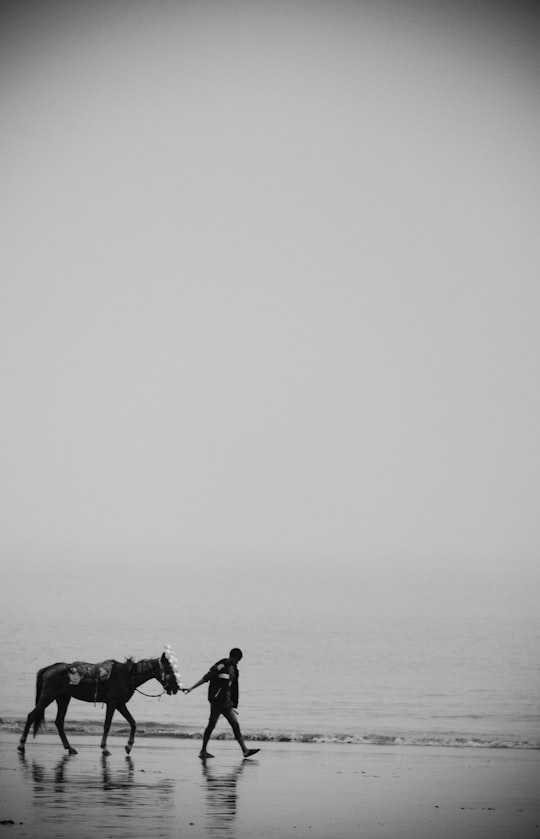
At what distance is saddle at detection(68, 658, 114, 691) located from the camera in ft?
60.7

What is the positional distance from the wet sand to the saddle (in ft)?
3.53

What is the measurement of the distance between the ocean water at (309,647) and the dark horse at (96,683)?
167 inches

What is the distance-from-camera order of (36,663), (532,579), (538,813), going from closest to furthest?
1. (538,813)
2. (36,663)
3. (532,579)

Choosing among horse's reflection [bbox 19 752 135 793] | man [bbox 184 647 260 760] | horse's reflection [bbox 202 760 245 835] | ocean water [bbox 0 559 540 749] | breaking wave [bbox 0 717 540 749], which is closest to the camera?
horse's reflection [bbox 202 760 245 835]

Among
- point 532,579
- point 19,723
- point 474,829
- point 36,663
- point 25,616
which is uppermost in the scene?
point 532,579

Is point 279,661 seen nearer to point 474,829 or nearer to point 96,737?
point 96,737

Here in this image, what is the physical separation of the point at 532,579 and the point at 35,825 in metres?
189

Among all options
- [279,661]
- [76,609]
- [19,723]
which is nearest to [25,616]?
[76,609]

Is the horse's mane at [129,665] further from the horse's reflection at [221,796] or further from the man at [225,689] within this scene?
the horse's reflection at [221,796]

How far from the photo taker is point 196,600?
441 feet

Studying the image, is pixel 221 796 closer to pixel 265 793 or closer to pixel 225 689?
pixel 265 793

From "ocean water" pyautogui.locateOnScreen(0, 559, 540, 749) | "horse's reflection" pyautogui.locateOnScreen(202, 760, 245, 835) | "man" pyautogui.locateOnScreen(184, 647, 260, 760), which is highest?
"ocean water" pyautogui.locateOnScreen(0, 559, 540, 749)

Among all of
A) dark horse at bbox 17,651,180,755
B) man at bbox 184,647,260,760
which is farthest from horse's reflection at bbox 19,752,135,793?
man at bbox 184,647,260,760

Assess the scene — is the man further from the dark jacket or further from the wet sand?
the wet sand
